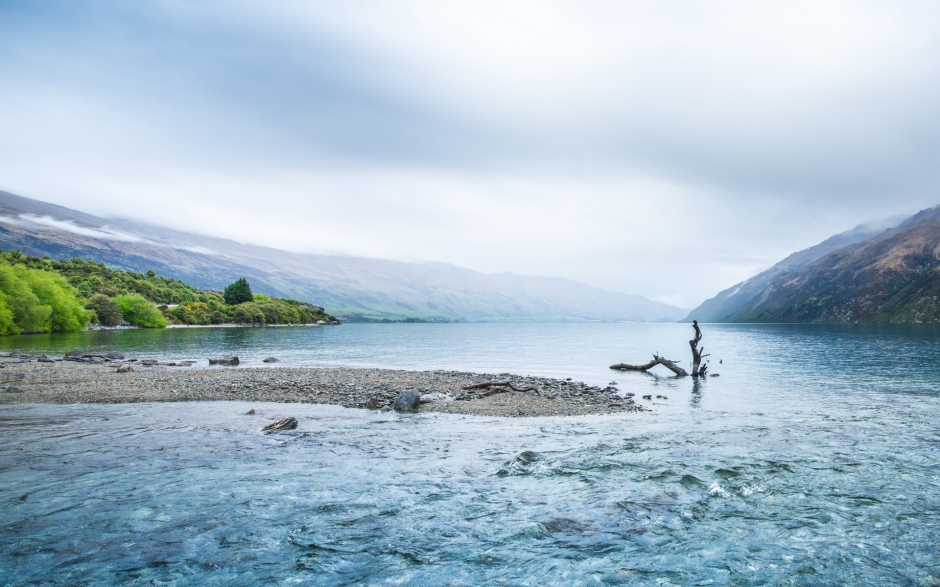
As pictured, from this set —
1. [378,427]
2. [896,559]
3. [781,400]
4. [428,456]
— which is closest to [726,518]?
[896,559]

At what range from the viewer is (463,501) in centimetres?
1434

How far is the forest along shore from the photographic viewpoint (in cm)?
3077

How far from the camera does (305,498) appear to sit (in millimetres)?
14367

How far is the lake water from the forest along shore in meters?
4.61

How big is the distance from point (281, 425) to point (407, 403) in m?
8.05

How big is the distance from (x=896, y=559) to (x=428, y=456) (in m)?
14.1

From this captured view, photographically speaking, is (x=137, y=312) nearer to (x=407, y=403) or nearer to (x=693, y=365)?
(x=407, y=403)

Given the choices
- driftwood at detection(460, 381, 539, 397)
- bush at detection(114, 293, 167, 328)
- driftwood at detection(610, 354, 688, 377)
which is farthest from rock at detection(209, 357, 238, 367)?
bush at detection(114, 293, 167, 328)

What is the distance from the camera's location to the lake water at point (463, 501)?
10523 mm

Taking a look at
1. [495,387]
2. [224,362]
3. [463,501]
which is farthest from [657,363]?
[224,362]

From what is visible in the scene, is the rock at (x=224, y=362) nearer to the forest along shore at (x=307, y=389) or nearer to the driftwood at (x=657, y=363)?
the forest along shore at (x=307, y=389)

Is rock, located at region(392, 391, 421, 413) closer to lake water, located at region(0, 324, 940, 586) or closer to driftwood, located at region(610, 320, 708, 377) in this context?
lake water, located at region(0, 324, 940, 586)

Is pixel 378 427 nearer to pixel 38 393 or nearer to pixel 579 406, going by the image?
pixel 579 406

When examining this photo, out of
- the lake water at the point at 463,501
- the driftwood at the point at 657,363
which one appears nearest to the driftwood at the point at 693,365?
the driftwood at the point at 657,363
